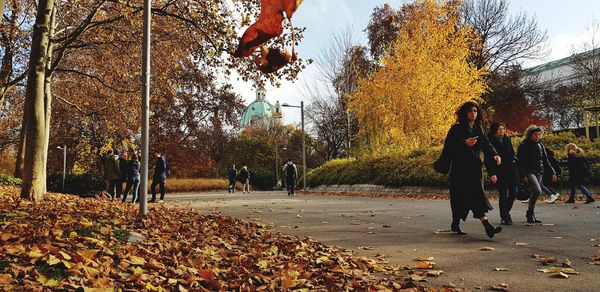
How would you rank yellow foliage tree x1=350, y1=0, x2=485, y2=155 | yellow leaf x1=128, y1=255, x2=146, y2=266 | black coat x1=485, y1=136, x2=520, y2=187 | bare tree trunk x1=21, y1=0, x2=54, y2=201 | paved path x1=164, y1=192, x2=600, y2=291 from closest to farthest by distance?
yellow leaf x1=128, y1=255, x2=146, y2=266, paved path x1=164, y1=192, x2=600, y2=291, black coat x1=485, y1=136, x2=520, y2=187, bare tree trunk x1=21, y1=0, x2=54, y2=201, yellow foliage tree x1=350, y1=0, x2=485, y2=155

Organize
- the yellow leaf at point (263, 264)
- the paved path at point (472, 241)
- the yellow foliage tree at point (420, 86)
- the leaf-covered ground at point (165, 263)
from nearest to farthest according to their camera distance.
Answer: the leaf-covered ground at point (165, 263) < the paved path at point (472, 241) < the yellow leaf at point (263, 264) < the yellow foliage tree at point (420, 86)

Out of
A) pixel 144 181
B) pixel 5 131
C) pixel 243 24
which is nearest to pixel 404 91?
pixel 243 24

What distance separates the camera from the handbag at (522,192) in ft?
29.6

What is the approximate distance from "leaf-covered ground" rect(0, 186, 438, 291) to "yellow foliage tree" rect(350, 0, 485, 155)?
19738 mm

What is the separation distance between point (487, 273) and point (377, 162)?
20652mm

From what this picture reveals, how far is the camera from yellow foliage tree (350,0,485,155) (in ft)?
81.5

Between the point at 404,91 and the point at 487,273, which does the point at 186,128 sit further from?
the point at 487,273

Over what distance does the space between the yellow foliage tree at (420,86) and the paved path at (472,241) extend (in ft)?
45.5

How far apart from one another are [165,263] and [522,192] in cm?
705

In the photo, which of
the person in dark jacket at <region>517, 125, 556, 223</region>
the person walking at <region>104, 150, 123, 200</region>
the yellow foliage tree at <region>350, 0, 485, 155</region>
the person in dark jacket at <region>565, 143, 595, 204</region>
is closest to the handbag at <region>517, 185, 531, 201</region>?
the person in dark jacket at <region>517, 125, 556, 223</region>

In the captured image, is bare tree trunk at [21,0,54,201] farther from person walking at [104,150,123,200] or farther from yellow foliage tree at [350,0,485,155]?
yellow foliage tree at [350,0,485,155]

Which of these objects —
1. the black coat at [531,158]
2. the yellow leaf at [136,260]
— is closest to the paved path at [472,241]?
the black coat at [531,158]

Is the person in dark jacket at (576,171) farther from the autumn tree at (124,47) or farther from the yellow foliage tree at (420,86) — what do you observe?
the yellow foliage tree at (420,86)

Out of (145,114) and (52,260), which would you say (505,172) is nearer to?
(145,114)
